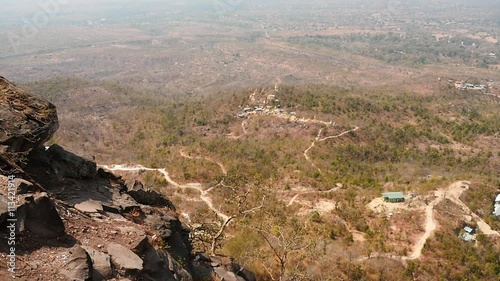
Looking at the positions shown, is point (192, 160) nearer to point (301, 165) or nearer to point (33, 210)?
point (301, 165)

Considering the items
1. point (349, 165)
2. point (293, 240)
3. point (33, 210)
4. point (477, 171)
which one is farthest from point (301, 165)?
point (33, 210)

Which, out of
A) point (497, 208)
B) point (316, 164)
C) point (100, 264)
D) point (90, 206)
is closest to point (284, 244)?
point (100, 264)

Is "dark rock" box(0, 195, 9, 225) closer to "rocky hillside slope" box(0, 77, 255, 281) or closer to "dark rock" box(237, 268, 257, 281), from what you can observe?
"rocky hillside slope" box(0, 77, 255, 281)

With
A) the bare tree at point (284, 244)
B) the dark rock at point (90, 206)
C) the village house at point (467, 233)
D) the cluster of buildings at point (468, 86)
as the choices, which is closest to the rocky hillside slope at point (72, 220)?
the dark rock at point (90, 206)

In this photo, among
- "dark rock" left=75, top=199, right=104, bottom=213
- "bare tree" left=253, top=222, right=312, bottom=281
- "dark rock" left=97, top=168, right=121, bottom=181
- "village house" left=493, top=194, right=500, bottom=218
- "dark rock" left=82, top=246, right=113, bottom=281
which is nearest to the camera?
"dark rock" left=82, top=246, right=113, bottom=281

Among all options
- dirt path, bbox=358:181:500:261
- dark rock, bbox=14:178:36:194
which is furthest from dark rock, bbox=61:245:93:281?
dirt path, bbox=358:181:500:261

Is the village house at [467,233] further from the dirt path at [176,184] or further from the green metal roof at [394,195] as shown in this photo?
the dirt path at [176,184]

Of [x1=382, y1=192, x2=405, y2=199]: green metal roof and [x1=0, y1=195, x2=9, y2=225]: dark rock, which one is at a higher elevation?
[x1=0, y1=195, x2=9, y2=225]: dark rock
